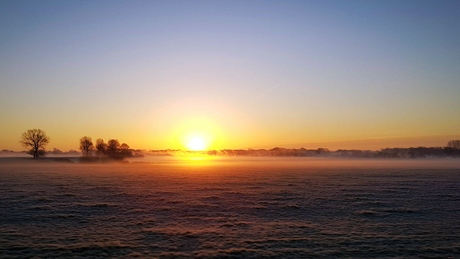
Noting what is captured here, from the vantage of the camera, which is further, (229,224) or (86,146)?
(86,146)

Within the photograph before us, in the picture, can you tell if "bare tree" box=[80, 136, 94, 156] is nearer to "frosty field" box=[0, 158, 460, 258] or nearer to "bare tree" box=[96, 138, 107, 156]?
"bare tree" box=[96, 138, 107, 156]

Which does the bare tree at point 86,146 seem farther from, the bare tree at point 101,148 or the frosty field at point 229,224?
the frosty field at point 229,224

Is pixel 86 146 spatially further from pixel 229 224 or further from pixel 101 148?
pixel 229 224

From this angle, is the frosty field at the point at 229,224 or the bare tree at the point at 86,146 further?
the bare tree at the point at 86,146

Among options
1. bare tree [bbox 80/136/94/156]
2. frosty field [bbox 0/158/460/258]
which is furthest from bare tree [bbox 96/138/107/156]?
frosty field [bbox 0/158/460/258]

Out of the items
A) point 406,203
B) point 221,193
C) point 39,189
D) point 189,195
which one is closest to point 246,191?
point 221,193

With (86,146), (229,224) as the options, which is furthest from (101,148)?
(229,224)

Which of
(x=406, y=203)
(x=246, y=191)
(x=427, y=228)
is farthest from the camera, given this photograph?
(x=246, y=191)

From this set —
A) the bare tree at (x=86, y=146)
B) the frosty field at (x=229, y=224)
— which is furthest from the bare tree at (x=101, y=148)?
the frosty field at (x=229, y=224)

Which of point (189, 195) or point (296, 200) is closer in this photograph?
point (296, 200)

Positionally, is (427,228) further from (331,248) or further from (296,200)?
(296,200)

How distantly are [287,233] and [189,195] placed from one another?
18486mm

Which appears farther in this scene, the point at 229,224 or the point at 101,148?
the point at 101,148

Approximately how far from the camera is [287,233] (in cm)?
2219
